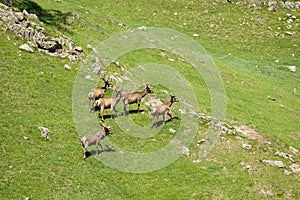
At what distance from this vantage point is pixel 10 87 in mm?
24234

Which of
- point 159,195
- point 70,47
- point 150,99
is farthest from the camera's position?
point 70,47

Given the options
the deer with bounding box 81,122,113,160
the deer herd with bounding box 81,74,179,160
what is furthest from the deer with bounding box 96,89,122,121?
the deer with bounding box 81,122,113,160

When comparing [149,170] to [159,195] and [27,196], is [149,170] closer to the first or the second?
[159,195]

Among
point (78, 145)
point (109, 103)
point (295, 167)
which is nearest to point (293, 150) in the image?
point (295, 167)

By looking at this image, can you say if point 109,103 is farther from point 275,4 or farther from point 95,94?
point 275,4

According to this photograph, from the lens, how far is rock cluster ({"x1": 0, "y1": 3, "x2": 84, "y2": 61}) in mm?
29125

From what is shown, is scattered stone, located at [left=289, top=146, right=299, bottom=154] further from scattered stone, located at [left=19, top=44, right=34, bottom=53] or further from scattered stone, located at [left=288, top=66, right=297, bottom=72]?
scattered stone, located at [left=288, top=66, right=297, bottom=72]

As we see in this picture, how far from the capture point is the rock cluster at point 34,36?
29.1m

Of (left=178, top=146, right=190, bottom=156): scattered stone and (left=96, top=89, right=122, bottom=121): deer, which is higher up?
(left=96, top=89, right=122, bottom=121): deer

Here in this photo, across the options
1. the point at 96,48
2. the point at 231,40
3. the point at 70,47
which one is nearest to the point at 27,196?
the point at 70,47

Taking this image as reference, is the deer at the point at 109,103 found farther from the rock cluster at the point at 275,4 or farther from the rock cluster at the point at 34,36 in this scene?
the rock cluster at the point at 275,4

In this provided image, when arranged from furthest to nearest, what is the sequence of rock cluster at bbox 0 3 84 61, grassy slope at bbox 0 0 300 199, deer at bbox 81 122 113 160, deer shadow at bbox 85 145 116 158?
rock cluster at bbox 0 3 84 61
deer shadow at bbox 85 145 116 158
deer at bbox 81 122 113 160
grassy slope at bbox 0 0 300 199

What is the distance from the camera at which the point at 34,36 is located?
2962cm

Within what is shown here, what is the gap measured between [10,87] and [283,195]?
59.1 feet
